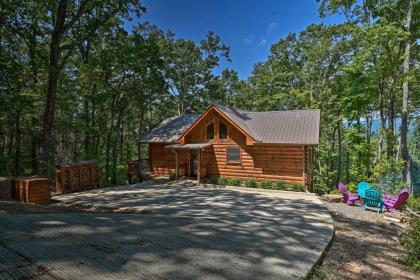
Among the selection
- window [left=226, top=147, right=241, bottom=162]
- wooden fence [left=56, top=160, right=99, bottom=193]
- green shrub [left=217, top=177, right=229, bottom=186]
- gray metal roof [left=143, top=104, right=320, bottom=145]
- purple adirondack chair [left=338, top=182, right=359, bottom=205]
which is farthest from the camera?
window [left=226, top=147, right=241, bottom=162]

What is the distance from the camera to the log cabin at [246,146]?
1453 centimetres

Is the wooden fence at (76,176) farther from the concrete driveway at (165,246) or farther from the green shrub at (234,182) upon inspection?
the green shrub at (234,182)

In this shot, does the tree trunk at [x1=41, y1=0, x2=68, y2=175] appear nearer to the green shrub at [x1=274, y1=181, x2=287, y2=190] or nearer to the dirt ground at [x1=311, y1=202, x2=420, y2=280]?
the green shrub at [x1=274, y1=181, x2=287, y2=190]

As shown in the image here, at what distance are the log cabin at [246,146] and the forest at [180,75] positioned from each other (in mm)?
4713

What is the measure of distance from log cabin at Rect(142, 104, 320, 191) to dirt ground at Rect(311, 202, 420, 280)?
5.19 metres

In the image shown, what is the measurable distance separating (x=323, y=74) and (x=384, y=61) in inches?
292

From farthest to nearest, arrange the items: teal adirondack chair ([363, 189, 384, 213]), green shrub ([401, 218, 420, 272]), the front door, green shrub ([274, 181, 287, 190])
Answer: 1. the front door
2. green shrub ([274, 181, 287, 190])
3. teal adirondack chair ([363, 189, 384, 213])
4. green shrub ([401, 218, 420, 272])

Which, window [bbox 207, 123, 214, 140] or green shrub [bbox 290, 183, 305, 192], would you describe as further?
window [bbox 207, 123, 214, 140]

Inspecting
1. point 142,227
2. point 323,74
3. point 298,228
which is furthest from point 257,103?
point 142,227

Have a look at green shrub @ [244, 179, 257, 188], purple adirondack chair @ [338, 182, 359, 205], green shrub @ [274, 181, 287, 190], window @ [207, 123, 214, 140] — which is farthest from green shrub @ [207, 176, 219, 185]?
purple adirondack chair @ [338, 182, 359, 205]

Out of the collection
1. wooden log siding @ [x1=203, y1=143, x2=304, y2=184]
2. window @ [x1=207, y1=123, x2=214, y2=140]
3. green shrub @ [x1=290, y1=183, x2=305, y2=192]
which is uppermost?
window @ [x1=207, y1=123, x2=214, y2=140]

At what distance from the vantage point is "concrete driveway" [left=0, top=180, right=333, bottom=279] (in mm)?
3385

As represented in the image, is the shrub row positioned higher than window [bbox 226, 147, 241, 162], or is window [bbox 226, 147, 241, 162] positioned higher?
window [bbox 226, 147, 241, 162]

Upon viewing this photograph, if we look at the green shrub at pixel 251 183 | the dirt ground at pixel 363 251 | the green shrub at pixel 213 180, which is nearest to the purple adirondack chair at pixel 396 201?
the dirt ground at pixel 363 251
